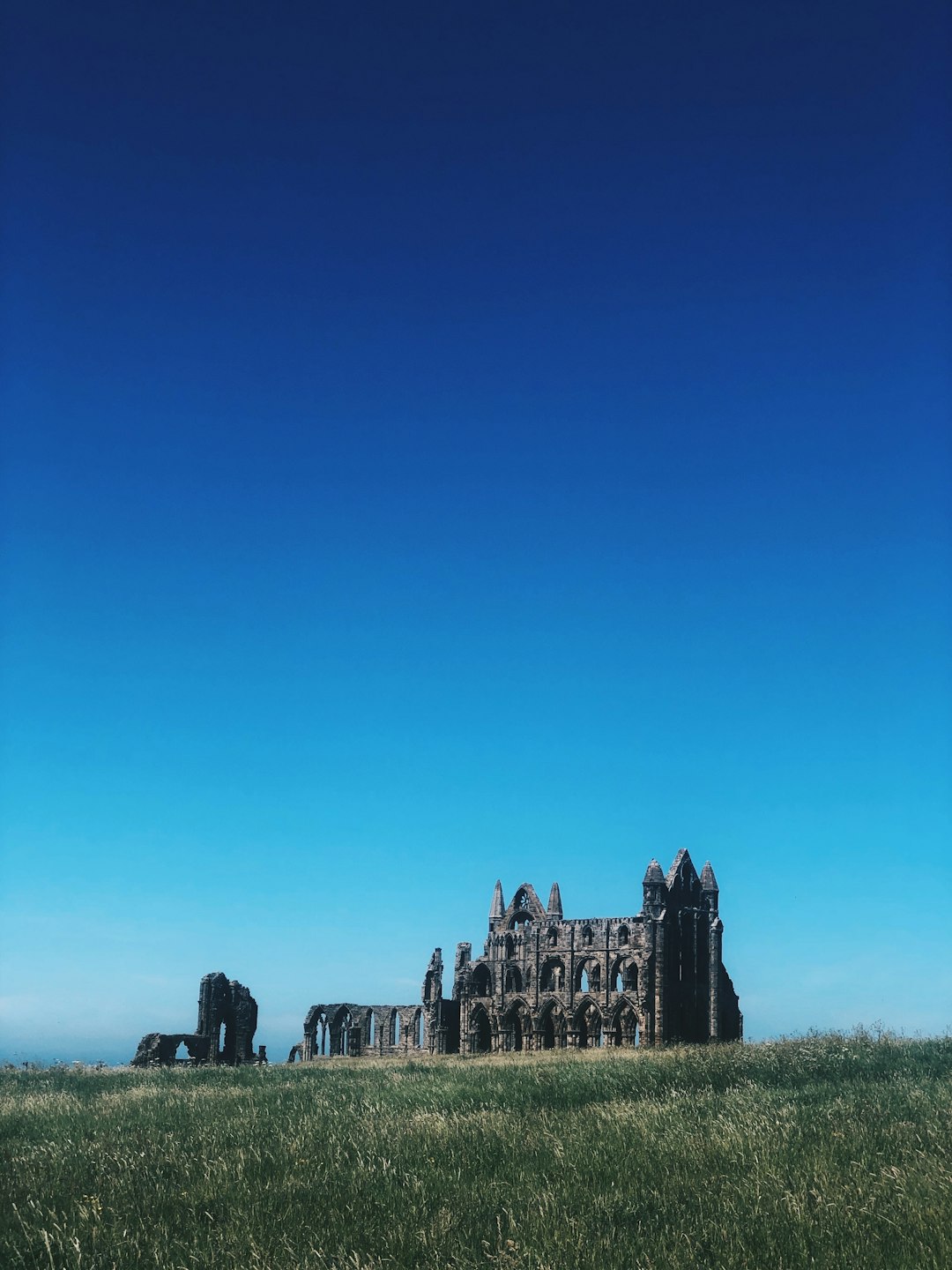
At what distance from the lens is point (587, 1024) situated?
6406cm

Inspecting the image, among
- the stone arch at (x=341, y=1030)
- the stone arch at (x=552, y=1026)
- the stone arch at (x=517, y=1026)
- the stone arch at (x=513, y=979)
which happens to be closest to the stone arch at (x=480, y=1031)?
the stone arch at (x=517, y=1026)

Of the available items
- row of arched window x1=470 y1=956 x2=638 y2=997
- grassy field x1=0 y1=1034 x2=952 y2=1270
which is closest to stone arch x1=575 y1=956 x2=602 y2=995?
row of arched window x1=470 y1=956 x2=638 y2=997

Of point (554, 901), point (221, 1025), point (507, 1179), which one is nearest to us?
point (507, 1179)

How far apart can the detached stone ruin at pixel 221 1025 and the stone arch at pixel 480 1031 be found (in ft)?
40.1

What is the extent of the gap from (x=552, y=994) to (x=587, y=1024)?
2524 millimetres

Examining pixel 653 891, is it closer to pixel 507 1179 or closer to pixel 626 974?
pixel 626 974

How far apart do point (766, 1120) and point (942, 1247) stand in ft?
21.6

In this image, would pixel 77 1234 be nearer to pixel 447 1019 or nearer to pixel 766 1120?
pixel 766 1120

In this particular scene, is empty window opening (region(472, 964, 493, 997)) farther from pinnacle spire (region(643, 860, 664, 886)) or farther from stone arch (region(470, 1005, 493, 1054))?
pinnacle spire (region(643, 860, 664, 886))

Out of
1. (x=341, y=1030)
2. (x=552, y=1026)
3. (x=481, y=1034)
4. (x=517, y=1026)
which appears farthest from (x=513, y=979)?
(x=341, y=1030)

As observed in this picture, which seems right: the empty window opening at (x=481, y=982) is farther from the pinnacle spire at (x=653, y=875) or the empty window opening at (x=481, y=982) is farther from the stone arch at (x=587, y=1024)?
the pinnacle spire at (x=653, y=875)

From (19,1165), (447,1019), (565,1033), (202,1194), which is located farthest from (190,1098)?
(447,1019)

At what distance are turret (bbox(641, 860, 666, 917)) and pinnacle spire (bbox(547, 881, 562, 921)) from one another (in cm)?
661

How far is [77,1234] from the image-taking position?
12656mm
